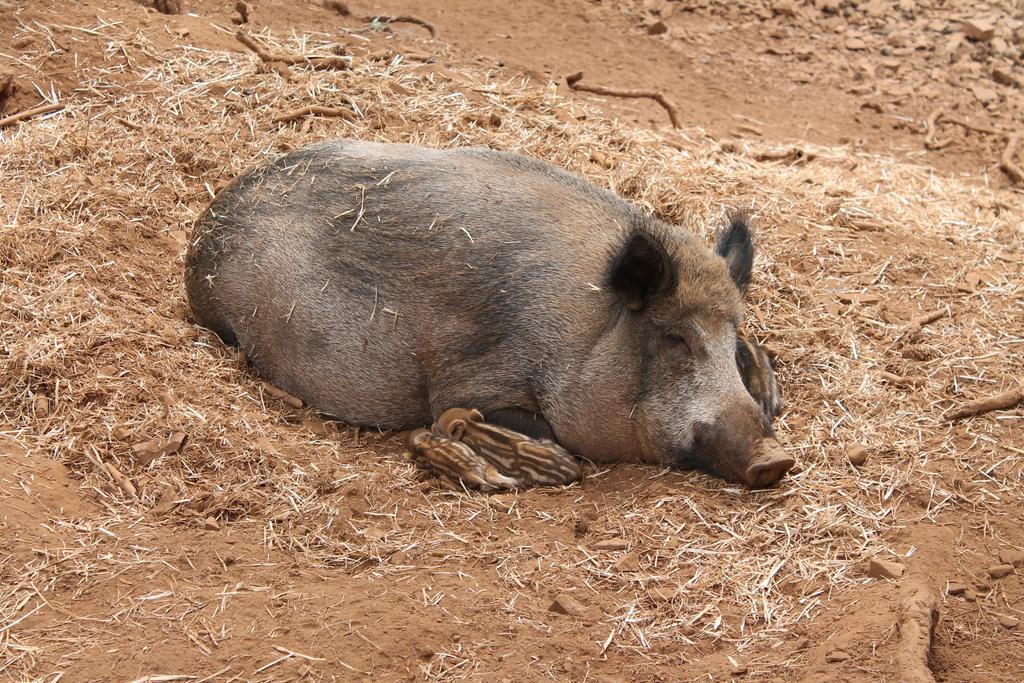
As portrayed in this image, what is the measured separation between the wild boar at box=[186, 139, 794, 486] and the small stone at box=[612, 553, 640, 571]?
0.76 meters

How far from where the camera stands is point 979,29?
12.9 metres

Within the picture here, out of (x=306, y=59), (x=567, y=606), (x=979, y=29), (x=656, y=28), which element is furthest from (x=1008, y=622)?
(x=979, y=29)

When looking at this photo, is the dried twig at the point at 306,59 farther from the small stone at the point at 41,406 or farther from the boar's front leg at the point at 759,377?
the boar's front leg at the point at 759,377

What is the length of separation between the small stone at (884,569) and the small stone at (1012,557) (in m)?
0.52

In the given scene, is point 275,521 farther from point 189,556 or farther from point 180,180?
point 180,180

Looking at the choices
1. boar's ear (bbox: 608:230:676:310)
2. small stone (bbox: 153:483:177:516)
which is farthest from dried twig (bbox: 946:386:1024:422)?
small stone (bbox: 153:483:177:516)

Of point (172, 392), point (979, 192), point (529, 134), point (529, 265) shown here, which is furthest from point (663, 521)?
point (979, 192)

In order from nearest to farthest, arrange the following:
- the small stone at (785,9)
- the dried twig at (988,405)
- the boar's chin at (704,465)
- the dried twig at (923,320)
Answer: the boar's chin at (704,465) < the dried twig at (988,405) < the dried twig at (923,320) < the small stone at (785,9)

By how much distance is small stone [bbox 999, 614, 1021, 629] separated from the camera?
15.1ft

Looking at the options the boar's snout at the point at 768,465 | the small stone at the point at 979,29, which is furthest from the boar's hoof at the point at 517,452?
the small stone at the point at 979,29

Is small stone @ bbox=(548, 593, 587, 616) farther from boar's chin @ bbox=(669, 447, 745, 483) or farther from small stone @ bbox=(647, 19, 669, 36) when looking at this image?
small stone @ bbox=(647, 19, 669, 36)

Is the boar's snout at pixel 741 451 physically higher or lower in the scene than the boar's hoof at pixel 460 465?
higher

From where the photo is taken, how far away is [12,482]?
16.8ft

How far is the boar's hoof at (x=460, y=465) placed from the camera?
561 cm
